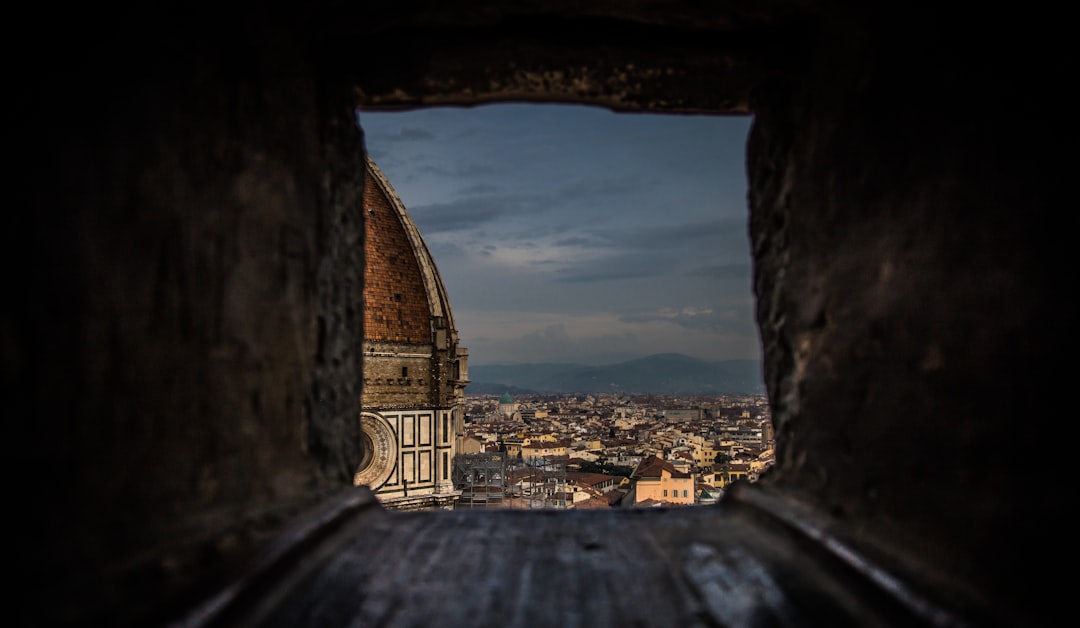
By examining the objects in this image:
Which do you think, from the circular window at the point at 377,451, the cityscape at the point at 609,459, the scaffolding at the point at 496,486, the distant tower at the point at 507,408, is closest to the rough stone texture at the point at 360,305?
the cityscape at the point at 609,459

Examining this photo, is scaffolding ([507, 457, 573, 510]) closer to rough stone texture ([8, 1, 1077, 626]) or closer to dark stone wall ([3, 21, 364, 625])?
rough stone texture ([8, 1, 1077, 626])

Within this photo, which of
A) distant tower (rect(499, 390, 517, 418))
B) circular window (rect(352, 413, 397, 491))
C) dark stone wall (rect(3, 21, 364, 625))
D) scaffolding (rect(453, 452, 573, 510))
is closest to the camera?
dark stone wall (rect(3, 21, 364, 625))

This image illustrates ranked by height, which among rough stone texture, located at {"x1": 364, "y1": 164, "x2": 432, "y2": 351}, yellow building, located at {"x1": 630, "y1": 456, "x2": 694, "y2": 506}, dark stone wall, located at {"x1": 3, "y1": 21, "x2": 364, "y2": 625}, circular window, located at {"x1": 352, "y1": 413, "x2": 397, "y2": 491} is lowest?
yellow building, located at {"x1": 630, "y1": 456, "x2": 694, "y2": 506}

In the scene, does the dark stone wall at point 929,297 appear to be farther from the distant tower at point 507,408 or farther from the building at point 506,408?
the distant tower at point 507,408

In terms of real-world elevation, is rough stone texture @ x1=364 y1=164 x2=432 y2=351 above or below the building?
above

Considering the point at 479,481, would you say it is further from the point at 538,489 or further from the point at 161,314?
the point at 161,314

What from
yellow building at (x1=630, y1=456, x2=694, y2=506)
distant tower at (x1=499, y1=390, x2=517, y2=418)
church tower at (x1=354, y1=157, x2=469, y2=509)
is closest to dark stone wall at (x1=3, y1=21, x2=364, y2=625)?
church tower at (x1=354, y1=157, x2=469, y2=509)
